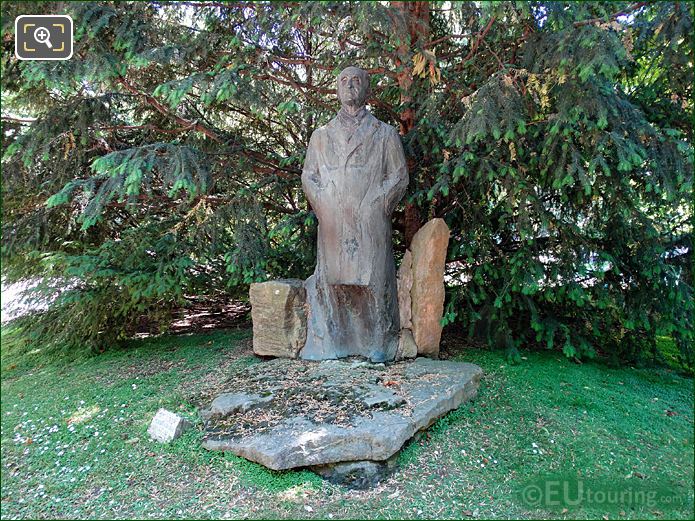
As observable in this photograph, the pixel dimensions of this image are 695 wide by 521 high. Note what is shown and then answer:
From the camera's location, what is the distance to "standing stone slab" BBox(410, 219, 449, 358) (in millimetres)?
4516

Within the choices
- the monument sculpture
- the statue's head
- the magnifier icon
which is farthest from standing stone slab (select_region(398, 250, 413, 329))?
the magnifier icon

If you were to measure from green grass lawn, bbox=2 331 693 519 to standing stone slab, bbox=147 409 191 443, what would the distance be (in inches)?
2.6

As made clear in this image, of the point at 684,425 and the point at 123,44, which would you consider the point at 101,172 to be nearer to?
the point at 123,44

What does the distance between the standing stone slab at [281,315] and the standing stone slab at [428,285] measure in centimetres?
111

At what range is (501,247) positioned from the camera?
5.04 m

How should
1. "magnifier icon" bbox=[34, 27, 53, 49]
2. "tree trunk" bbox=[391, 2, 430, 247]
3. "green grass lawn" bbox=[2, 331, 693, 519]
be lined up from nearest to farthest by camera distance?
"green grass lawn" bbox=[2, 331, 693, 519] < "magnifier icon" bbox=[34, 27, 53, 49] < "tree trunk" bbox=[391, 2, 430, 247]

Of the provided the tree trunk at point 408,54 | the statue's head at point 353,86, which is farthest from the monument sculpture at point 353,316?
the tree trunk at point 408,54

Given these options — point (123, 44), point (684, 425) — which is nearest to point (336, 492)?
point (684, 425)

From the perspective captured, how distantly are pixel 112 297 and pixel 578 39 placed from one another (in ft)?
15.3

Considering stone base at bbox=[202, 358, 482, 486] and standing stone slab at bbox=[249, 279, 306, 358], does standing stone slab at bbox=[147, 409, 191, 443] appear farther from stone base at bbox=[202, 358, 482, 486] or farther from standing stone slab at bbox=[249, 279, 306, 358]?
standing stone slab at bbox=[249, 279, 306, 358]

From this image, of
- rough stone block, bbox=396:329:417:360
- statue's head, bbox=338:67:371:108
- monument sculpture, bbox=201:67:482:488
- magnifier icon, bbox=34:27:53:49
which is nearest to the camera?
magnifier icon, bbox=34:27:53:49

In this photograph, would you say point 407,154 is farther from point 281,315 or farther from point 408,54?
point 281,315

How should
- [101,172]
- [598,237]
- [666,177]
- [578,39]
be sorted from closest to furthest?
1. [578,39]
2. [666,177]
3. [101,172]
4. [598,237]

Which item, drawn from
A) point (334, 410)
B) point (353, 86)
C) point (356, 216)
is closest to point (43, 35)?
point (353, 86)
